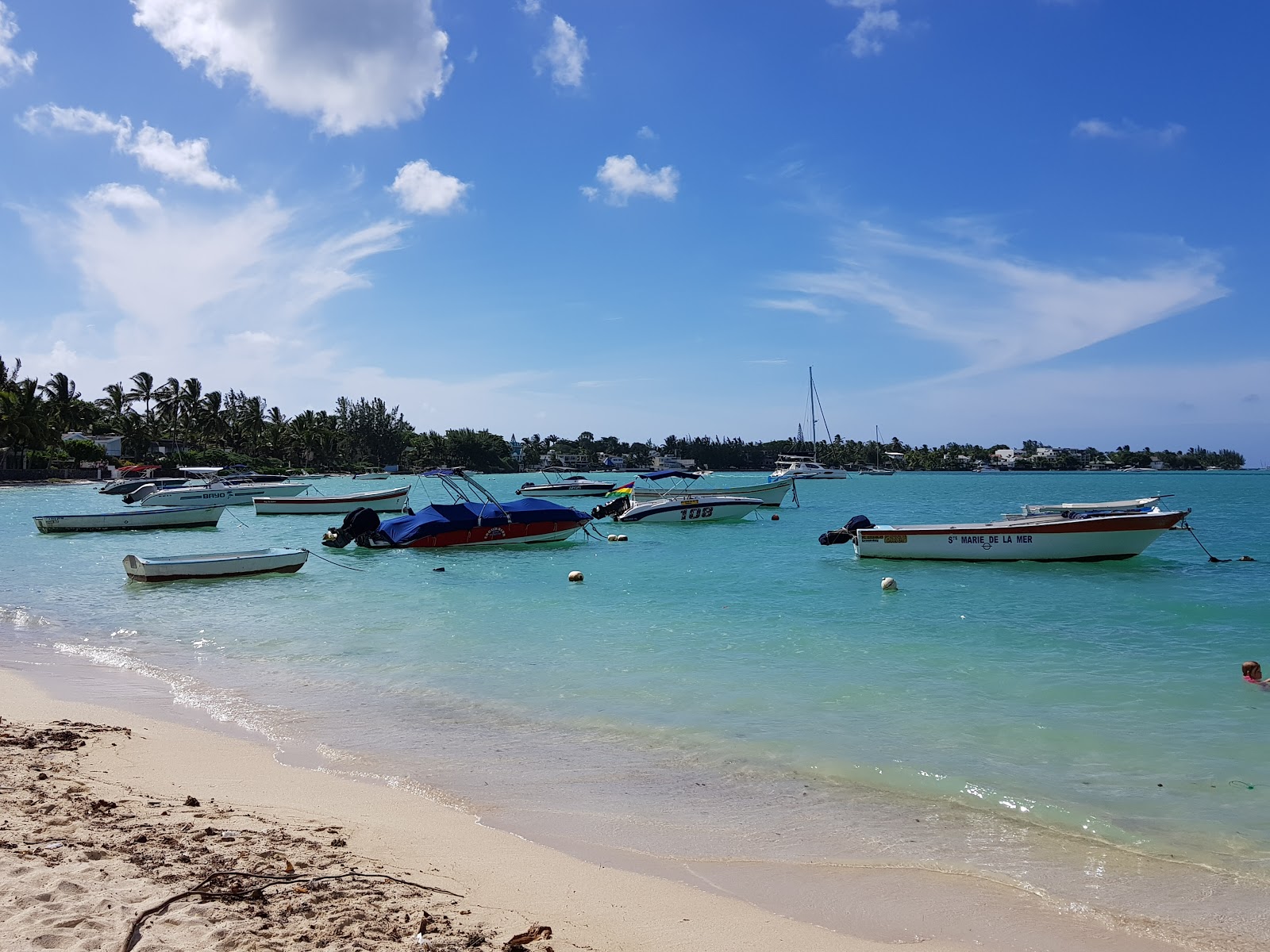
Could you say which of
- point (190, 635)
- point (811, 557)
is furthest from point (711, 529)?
point (190, 635)

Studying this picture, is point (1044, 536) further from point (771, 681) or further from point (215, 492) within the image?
point (215, 492)

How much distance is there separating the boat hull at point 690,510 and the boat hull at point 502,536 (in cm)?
941

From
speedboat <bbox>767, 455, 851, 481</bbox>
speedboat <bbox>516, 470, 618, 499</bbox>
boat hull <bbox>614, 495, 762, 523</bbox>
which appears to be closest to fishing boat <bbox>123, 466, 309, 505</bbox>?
speedboat <bbox>516, 470, 618, 499</bbox>

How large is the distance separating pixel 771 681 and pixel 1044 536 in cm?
1558

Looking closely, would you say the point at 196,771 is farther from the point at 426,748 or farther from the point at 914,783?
the point at 914,783

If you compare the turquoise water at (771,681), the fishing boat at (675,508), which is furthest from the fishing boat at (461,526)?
the fishing boat at (675,508)

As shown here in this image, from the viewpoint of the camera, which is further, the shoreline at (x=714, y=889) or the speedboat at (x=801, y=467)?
the speedboat at (x=801, y=467)

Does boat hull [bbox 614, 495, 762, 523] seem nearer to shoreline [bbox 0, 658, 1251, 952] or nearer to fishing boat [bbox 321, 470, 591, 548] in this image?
fishing boat [bbox 321, 470, 591, 548]

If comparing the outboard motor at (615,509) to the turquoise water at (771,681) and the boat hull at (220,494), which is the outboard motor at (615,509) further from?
the boat hull at (220,494)

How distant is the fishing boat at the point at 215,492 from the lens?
140ft

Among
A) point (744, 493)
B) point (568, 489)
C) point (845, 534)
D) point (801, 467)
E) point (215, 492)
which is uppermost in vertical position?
point (801, 467)

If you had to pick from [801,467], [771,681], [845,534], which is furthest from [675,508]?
[801,467]

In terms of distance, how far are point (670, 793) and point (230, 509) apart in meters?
54.4

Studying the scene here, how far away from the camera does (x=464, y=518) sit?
92.0 ft
